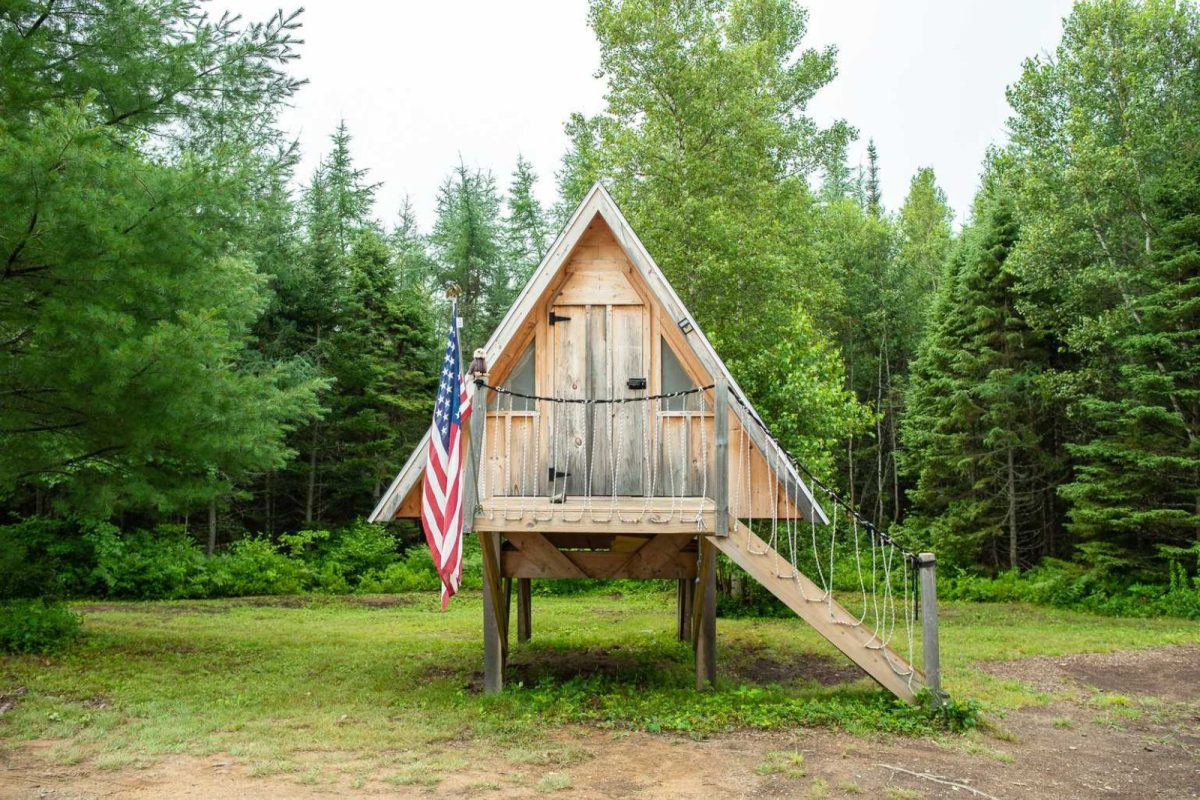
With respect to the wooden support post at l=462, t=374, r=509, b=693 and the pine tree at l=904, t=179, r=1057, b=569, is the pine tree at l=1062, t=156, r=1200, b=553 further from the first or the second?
the wooden support post at l=462, t=374, r=509, b=693

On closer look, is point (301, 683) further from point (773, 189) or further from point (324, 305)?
point (324, 305)

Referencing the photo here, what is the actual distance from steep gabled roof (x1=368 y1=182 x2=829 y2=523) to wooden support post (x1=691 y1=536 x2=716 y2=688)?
1600 mm

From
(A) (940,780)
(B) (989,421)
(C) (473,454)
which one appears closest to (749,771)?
(A) (940,780)

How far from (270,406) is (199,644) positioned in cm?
375

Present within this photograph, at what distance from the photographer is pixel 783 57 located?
90.1ft

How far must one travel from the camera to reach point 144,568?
20875 mm

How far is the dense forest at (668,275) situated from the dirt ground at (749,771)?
4.81m

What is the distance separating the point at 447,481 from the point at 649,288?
356 centimetres

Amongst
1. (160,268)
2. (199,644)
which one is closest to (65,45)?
(160,268)

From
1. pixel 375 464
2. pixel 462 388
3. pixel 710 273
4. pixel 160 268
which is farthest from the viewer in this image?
pixel 375 464

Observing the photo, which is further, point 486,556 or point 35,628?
point 35,628

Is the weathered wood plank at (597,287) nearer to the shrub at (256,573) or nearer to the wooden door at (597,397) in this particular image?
the wooden door at (597,397)

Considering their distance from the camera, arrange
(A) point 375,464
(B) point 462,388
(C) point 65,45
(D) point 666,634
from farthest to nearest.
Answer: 1. (A) point 375,464
2. (D) point 666,634
3. (C) point 65,45
4. (B) point 462,388

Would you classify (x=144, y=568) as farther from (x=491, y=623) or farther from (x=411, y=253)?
(x=411, y=253)
